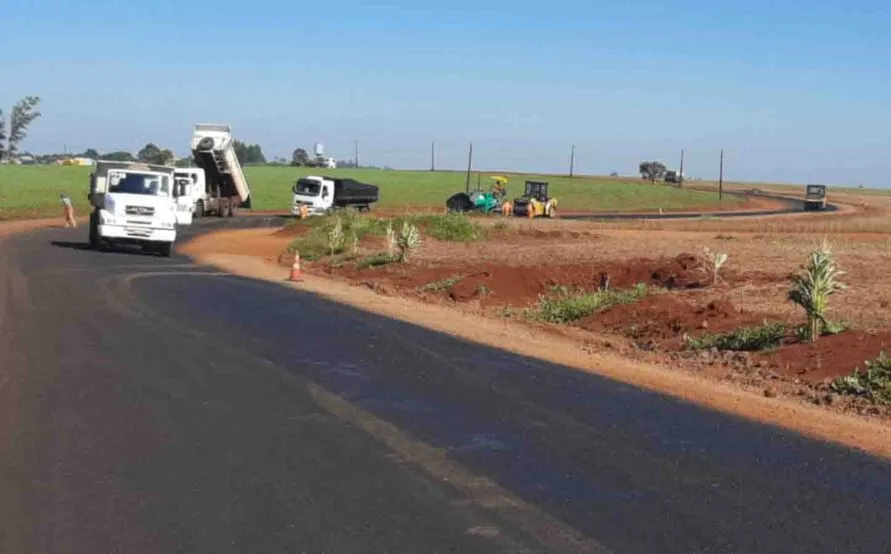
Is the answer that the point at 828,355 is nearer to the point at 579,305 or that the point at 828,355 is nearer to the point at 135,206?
the point at 579,305

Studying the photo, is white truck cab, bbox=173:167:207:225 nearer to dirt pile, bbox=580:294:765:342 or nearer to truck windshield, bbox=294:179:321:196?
truck windshield, bbox=294:179:321:196

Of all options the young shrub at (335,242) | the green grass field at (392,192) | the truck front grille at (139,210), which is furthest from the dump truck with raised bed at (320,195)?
the truck front grille at (139,210)

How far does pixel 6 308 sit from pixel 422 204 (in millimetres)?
71289

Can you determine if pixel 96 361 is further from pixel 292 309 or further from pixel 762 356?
pixel 762 356

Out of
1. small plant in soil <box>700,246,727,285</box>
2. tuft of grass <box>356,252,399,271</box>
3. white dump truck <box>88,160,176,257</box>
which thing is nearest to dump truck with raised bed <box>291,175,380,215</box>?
white dump truck <box>88,160,176,257</box>

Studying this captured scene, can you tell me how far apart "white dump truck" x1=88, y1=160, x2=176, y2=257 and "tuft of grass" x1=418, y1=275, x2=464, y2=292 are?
10.4 metres

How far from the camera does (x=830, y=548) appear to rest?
6.32 meters

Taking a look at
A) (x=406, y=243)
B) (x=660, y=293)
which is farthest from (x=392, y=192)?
(x=660, y=293)

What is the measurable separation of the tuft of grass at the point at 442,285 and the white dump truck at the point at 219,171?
102 ft

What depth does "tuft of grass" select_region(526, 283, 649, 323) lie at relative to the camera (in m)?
19.2

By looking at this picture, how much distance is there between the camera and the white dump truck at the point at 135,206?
3159 cm

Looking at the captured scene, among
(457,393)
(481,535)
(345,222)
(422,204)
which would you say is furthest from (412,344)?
(422,204)

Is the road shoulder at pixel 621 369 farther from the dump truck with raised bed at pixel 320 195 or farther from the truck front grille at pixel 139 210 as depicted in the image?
the dump truck with raised bed at pixel 320 195

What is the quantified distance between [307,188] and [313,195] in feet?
2.39
